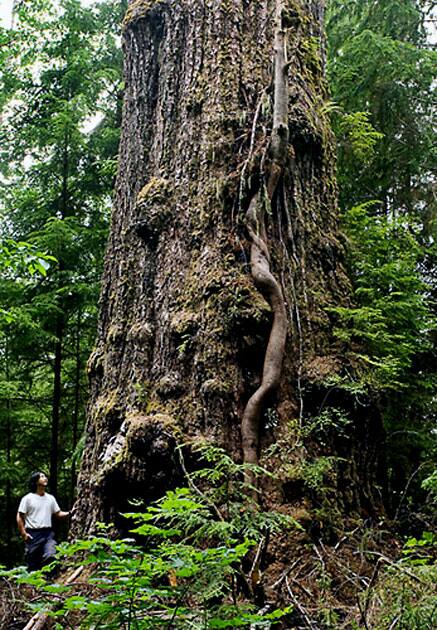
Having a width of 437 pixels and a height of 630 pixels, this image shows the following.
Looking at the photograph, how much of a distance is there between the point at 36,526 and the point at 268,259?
3.84 m

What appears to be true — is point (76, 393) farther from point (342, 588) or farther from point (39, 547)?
point (342, 588)

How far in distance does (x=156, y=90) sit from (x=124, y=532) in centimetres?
388

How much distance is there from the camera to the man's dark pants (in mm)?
6266

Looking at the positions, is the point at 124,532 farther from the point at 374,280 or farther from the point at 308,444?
the point at 374,280

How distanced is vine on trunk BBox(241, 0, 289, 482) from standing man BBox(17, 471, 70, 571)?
122 inches

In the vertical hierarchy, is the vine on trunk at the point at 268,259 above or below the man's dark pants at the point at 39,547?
above

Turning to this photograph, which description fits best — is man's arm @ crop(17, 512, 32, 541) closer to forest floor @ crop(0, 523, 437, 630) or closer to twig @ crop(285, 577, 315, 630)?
forest floor @ crop(0, 523, 437, 630)

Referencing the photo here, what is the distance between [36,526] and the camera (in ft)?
20.7

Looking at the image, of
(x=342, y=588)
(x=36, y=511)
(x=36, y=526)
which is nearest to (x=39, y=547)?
(x=36, y=526)

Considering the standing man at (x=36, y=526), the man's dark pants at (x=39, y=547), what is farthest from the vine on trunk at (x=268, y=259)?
the man's dark pants at (x=39, y=547)

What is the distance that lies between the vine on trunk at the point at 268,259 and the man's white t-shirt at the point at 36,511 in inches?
132

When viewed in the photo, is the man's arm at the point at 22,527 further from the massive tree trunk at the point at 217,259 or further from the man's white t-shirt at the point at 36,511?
the massive tree trunk at the point at 217,259

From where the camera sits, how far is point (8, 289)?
9.81 metres

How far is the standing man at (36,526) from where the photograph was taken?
6273 millimetres
